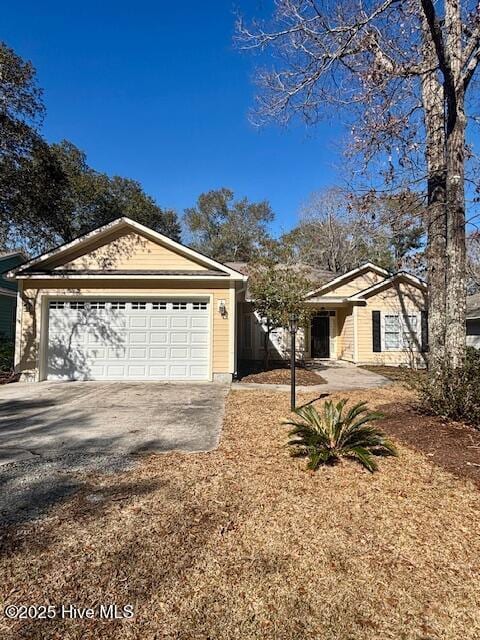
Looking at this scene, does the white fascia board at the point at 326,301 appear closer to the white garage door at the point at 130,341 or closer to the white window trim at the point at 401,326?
the white window trim at the point at 401,326

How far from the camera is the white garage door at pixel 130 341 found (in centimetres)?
1055

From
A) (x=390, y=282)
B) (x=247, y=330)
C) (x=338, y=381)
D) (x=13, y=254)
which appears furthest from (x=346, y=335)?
(x=13, y=254)

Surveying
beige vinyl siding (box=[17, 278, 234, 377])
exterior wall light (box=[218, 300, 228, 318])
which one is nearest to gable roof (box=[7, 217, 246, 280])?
beige vinyl siding (box=[17, 278, 234, 377])

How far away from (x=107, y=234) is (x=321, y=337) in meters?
10.8

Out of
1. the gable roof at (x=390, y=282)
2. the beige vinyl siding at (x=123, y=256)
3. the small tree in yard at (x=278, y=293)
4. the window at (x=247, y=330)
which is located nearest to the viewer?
the beige vinyl siding at (x=123, y=256)

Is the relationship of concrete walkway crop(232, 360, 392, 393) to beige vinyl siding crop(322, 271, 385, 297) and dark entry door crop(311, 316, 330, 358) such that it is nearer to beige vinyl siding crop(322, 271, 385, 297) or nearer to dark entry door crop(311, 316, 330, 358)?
dark entry door crop(311, 316, 330, 358)

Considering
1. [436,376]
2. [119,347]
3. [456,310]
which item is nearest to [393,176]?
[456,310]

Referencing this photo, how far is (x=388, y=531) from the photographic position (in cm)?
279

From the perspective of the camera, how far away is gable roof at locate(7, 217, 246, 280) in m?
10.5

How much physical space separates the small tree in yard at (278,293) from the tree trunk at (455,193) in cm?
536

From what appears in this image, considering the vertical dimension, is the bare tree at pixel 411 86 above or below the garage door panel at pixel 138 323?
above

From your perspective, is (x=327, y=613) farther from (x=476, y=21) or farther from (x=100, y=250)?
(x=100, y=250)

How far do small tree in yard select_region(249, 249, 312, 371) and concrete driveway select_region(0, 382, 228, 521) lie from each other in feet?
12.1

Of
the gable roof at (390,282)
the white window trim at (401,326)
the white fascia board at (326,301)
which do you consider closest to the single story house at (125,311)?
the white fascia board at (326,301)
